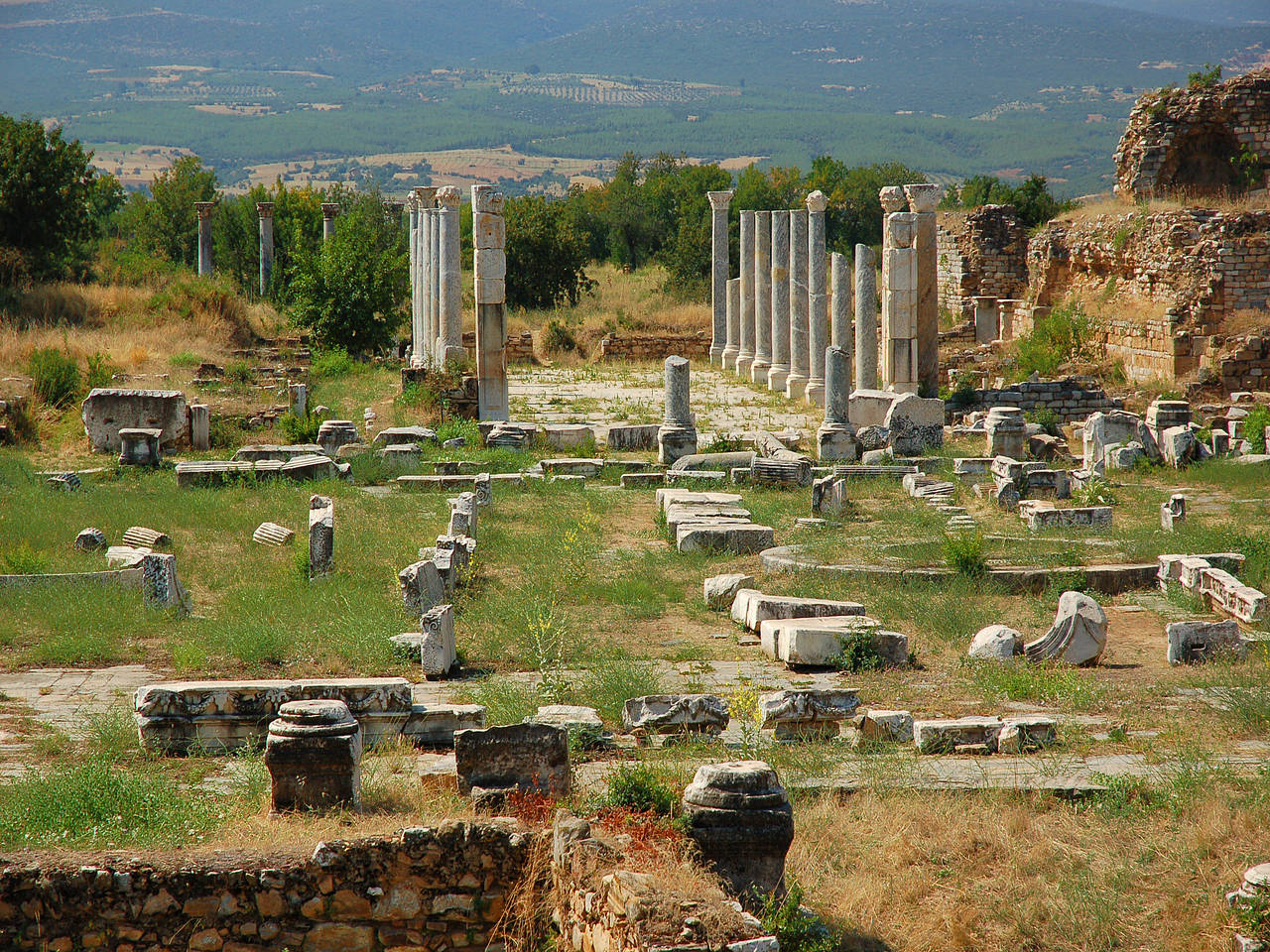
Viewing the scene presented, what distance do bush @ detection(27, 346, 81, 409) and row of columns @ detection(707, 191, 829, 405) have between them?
529 inches

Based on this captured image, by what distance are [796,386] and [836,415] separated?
7.83 meters

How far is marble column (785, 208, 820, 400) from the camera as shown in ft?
87.8

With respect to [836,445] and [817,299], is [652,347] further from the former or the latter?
[836,445]

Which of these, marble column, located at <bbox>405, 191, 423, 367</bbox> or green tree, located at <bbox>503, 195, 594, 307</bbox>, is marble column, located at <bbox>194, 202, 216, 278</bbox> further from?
marble column, located at <bbox>405, 191, 423, 367</bbox>

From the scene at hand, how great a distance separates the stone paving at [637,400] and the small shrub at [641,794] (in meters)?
15.3

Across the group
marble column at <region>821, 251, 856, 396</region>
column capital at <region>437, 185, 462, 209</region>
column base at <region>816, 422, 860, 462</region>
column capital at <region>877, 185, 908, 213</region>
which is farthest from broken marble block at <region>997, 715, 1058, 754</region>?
column capital at <region>437, 185, 462, 209</region>

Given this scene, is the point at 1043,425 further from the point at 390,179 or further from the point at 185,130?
the point at 185,130

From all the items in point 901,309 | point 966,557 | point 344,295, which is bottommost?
point 966,557

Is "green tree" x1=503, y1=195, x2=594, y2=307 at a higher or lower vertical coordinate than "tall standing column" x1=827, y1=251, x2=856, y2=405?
higher

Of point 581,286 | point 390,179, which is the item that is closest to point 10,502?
point 581,286

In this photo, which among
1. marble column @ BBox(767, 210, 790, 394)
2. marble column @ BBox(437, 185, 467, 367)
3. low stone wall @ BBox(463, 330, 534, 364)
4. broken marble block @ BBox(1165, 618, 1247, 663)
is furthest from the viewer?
low stone wall @ BBox(463, 330, 534, 364)

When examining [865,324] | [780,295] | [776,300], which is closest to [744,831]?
[865,324]

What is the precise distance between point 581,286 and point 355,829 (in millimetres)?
38891

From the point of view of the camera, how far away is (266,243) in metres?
43.3
